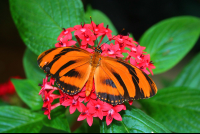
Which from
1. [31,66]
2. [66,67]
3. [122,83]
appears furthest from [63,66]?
[31,66]

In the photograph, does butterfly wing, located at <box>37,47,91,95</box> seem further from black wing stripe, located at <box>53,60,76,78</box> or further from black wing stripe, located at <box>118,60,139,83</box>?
black wing stripe, located at <box>118,60,139,83</box>

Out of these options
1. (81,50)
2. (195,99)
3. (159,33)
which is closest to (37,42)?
(81,50)

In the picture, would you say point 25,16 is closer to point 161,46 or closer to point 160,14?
point 161,46

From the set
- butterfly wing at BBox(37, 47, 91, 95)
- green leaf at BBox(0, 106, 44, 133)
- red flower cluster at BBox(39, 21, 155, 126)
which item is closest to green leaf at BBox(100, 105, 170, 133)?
red flower cluster at BBox(39, 21, 155, 126)

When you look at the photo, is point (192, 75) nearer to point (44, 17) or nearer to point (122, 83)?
point (122, 83)

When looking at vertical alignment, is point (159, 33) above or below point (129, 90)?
above

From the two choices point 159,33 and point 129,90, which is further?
point 159,33

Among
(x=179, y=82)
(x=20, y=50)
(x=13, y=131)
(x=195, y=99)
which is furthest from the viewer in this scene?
(x=20, y=50)

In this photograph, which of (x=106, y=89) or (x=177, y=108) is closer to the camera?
(x=106, y=89)
